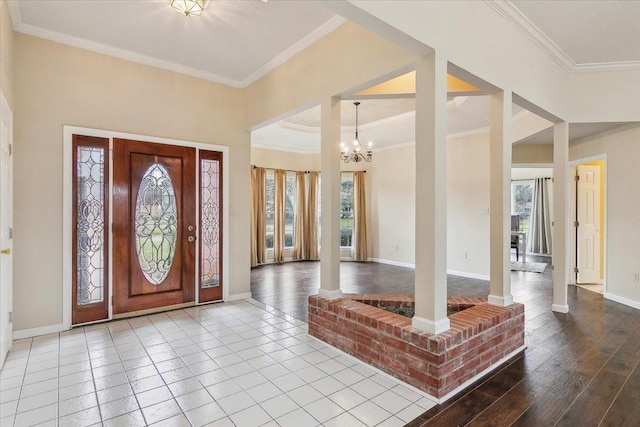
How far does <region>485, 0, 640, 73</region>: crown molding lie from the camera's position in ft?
9.20

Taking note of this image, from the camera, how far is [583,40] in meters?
3.38

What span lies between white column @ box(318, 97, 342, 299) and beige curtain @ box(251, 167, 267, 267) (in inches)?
184

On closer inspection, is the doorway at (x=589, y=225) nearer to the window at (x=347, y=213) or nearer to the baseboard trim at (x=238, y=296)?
the window at (x=347, y=213)

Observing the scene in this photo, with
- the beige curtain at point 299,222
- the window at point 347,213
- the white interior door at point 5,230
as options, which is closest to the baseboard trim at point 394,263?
the window at point 347,213

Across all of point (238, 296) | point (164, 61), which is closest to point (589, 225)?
point (238, 296)

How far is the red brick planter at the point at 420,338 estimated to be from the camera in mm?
2229

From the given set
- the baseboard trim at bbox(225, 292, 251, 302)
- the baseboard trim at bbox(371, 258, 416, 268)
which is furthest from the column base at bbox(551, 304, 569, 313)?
the baseboard trim at bbox(225, 292, 251, 302)

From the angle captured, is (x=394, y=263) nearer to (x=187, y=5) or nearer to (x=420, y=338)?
(x=420, y=338)

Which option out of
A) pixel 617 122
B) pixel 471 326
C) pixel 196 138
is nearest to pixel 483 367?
pixel 471 326

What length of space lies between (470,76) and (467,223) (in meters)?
4.42

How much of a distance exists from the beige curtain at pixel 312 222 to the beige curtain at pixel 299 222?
0.10 metres

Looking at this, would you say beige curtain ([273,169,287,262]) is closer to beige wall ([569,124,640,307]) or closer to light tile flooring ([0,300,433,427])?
light tile flooring ([0,300,433,427])

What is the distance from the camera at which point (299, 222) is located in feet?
27.8

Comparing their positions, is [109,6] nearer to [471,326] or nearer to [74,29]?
[74,29]
